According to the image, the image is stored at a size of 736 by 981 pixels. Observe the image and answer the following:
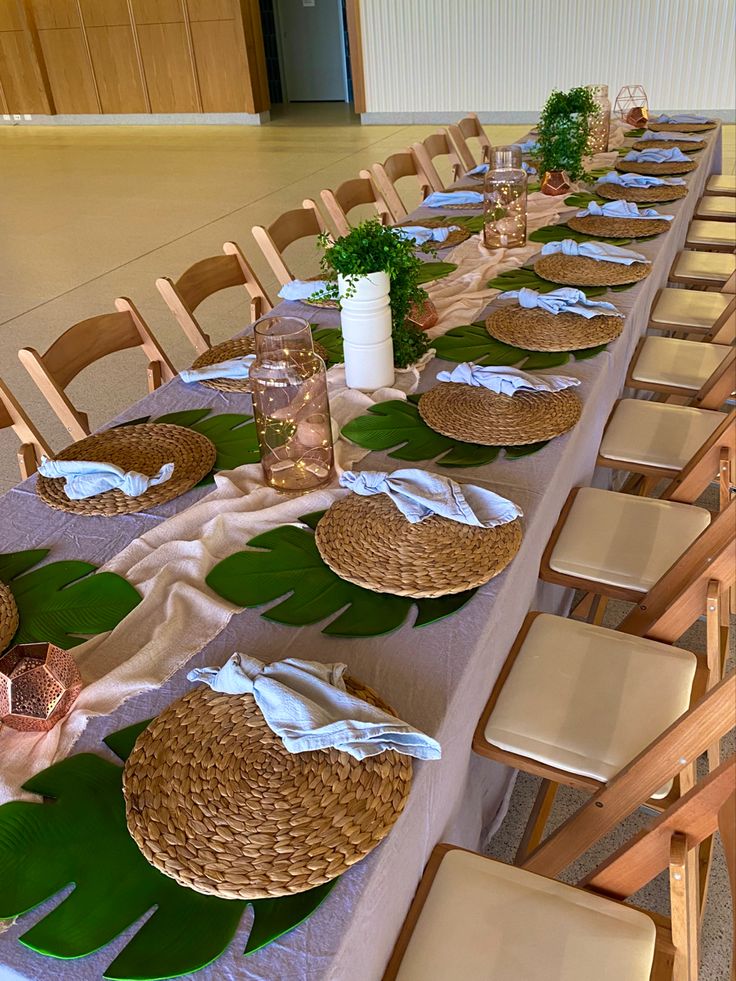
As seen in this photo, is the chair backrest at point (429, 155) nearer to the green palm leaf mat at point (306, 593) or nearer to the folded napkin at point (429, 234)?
the folded napkin at point (429, 234)

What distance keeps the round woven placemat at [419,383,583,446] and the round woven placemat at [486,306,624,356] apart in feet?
0.73

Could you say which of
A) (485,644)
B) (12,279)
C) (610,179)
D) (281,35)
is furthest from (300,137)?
(485,644)

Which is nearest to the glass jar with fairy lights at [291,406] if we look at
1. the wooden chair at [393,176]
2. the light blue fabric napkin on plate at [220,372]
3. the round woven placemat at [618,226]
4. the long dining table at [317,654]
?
the long dining table at [317,654]

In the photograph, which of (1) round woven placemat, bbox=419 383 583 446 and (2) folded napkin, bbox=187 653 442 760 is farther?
(1) round woven placemat, bbox=419 383 583 446

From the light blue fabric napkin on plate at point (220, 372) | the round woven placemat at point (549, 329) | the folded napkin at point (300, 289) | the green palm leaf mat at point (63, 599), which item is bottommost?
the green palm leaf mat at point (63, 599)

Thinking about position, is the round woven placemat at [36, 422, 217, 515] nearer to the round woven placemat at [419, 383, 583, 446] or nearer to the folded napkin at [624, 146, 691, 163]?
the round woven placemat at [419, 383, 583, 446]

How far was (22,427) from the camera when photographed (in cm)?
180

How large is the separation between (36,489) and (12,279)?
4.46m

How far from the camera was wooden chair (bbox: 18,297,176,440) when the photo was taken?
1.80 m

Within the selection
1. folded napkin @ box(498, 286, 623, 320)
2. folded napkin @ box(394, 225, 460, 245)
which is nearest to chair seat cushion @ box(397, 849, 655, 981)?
folded napkin @ box(498, 286, 623, 320)

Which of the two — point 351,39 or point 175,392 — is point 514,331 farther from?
point 351,39

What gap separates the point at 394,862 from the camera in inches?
33.7

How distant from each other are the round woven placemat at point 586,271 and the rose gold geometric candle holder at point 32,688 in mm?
1686

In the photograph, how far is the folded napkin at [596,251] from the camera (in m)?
2.23
